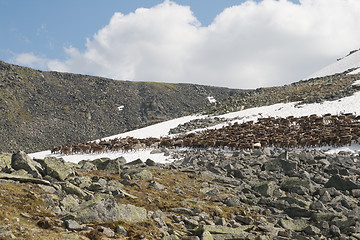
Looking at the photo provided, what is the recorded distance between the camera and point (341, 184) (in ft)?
58.6

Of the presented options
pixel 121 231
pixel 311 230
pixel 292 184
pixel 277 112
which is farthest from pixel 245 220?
pixel 277 112

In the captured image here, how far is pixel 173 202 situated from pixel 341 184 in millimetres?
11072

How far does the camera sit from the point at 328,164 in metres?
22.9

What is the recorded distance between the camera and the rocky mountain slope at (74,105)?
3215 inches

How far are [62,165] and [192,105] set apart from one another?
10931 centimetres

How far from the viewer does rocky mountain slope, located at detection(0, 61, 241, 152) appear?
81656mm

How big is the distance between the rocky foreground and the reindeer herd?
10.4 metres

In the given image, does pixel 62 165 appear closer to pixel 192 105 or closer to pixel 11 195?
pixel 11 195

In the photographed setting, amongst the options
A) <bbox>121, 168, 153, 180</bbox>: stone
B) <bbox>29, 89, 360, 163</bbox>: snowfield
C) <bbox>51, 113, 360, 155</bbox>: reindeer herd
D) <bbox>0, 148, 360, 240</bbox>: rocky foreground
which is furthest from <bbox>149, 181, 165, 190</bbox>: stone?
<bbox>29, 89, 360, 163</bbox>: snowfield

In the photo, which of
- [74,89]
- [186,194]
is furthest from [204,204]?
[74,89]

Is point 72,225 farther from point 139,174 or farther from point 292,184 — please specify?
point 292,184

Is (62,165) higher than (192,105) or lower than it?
lower

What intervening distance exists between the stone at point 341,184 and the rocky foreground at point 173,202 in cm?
5

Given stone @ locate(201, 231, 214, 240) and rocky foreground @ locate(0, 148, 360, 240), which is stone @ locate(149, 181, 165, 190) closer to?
rocky foreground @ locate(0, 148, 360, 240)
